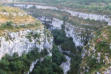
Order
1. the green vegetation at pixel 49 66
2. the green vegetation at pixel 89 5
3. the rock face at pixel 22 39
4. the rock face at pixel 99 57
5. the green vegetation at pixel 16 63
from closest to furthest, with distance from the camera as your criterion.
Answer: the rock face at pixel 99 57, the green vegetation at pixel 16 63, the rock face at pixel 22 39, the green vegetation at pixel 49 66, the green vegetation at pixel 89 5

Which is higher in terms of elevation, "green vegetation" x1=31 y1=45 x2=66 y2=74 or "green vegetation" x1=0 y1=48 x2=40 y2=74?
"green vegetation" x1=0 y1=48 x2=40 y2=74

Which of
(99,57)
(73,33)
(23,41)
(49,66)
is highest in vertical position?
(23,41)

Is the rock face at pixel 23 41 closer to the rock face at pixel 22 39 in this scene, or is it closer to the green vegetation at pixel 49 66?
the rock face at pixel 22 39

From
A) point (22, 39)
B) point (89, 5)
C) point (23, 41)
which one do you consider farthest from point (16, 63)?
point (89, 5)

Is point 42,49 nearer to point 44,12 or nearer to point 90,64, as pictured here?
point 90,64

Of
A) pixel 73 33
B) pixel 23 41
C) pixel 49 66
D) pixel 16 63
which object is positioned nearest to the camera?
pixel 16 63

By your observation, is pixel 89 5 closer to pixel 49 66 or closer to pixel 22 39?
pixel 49 66

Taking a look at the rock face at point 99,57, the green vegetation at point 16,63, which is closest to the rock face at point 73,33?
the rock face at point 99,57

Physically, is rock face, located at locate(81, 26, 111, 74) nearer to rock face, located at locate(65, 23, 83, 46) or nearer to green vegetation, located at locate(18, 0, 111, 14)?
rock face, located at locate(65, 23, 83, 46)

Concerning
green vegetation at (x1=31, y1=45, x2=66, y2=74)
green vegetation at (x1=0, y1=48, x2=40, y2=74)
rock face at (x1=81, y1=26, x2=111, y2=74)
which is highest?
rock face at (x1=81, y1=26, x2=111, y2=74)

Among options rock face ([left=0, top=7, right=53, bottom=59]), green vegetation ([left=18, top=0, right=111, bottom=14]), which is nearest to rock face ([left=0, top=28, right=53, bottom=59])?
rock face ([left=0, top=7, right=53, bottom=59])
